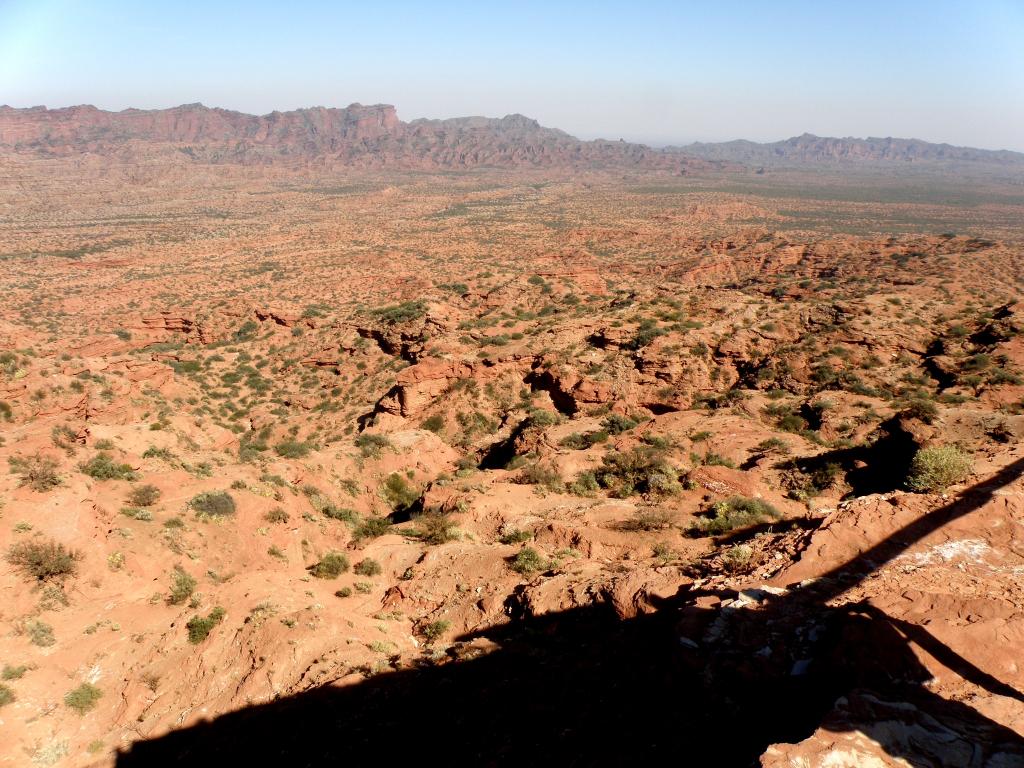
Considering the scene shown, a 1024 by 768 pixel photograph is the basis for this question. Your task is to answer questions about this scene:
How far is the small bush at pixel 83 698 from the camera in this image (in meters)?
8.27

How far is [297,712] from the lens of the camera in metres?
8.00

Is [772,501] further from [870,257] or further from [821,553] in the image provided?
[870,257]

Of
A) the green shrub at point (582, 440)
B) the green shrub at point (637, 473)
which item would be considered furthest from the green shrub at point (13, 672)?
the green shrub at point (582, 440)

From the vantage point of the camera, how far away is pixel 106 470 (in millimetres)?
13695

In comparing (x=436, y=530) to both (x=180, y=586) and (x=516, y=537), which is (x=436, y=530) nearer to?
(x=516, y=537)

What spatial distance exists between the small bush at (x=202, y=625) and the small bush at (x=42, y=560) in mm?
2789

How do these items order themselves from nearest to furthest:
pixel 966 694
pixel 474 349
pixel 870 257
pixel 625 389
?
pixel 966 694, pixel 625 389, pixel 474 349, pixel 870 257

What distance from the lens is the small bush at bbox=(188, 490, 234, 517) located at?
42.8 feet

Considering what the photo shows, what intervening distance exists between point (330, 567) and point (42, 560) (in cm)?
517

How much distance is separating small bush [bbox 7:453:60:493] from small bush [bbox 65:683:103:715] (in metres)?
5.32

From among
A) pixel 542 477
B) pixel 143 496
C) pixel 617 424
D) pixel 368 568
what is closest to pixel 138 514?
pixel 143 496

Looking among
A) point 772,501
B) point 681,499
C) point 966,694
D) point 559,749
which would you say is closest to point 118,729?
point 559,749

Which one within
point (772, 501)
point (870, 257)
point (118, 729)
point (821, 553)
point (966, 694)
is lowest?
point (118, 729)

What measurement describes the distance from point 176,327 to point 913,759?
45.0 meters
